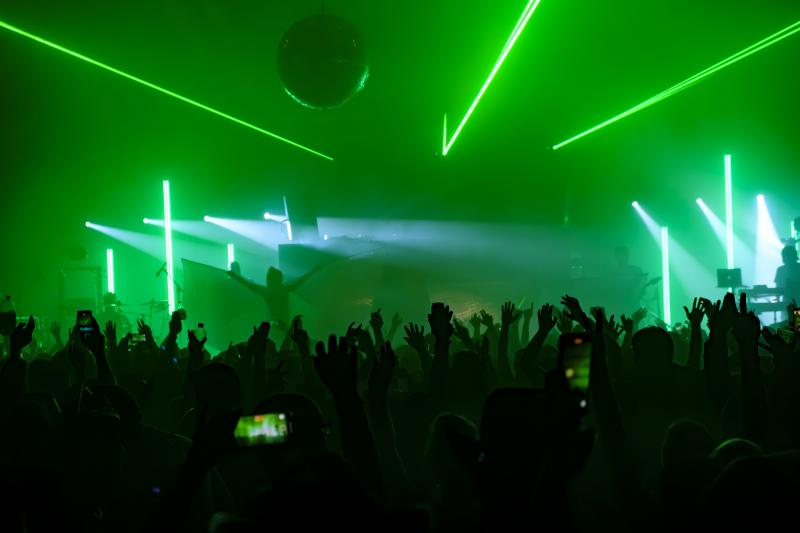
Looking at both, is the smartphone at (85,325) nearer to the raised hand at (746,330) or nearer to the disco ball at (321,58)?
the disco ball at (321,58)

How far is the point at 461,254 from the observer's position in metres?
11.4

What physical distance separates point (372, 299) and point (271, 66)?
455 cm

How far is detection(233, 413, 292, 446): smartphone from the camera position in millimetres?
1990

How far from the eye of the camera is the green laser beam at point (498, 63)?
6383mm

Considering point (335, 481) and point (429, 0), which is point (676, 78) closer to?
point (429, 0)

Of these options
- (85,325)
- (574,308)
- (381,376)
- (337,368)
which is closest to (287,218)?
(85,325)

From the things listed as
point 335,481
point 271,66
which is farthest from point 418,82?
point 335,481

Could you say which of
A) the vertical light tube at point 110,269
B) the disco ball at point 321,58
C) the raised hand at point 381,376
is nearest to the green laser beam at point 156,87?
the disco ball at point 321,58

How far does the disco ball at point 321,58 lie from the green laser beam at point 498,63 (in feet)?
6.36

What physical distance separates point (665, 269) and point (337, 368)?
10025 millimetres

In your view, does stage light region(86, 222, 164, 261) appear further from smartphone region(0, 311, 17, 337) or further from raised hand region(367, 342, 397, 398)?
raised hand region(367, 342, 397, 398)

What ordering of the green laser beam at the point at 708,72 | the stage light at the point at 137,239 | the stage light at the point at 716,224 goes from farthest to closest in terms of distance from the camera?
the stage light at the point at 137,239, the stage light at the point at 716,224, the green laser beam at the point at 708,72

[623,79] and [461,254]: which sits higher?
[623,79]

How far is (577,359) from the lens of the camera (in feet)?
5.48
